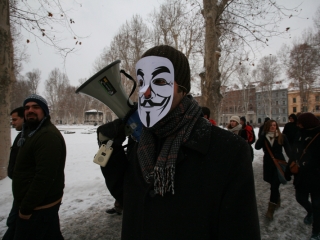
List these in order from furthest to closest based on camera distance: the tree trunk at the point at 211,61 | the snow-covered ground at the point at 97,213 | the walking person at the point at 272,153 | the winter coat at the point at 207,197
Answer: the tree trunk at the point at 211,61
the walking person at the point at 272,153
the snow-covered ground at the point at 97,213
the winter coat at the point at 207,197

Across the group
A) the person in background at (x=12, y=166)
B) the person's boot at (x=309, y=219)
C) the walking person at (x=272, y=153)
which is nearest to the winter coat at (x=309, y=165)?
the walking person at (x=272, y=153)

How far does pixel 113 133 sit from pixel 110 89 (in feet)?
1.10

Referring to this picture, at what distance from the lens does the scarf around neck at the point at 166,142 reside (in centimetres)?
111

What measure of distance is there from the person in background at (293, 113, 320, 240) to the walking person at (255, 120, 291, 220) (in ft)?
1.57

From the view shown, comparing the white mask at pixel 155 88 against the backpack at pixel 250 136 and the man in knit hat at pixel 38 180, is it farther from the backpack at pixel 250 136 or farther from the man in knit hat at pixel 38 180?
the backpack at pixel 250 136

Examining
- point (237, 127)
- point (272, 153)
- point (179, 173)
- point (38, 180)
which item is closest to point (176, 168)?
point (179, 173)

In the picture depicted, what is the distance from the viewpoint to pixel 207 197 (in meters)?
1.07

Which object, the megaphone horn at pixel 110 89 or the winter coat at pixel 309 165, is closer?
the megaphone horn at pixel 110 89

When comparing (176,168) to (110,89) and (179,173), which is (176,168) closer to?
(179,173)

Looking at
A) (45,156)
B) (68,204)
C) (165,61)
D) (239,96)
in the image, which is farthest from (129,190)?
(239,96)

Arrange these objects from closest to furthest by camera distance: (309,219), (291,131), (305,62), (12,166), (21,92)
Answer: (12,166) < (309,219) < (291,131) < (305,62) < (21,92)

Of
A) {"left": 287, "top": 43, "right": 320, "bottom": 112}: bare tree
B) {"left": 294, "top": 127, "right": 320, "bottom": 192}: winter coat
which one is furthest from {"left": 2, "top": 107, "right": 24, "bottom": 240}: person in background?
{"left": 287, "top": 43, "right": 320, "bottom": 112}: bare tree

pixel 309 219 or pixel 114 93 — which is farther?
pixel 309 219

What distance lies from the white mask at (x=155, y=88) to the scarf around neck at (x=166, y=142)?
54 millimetres
